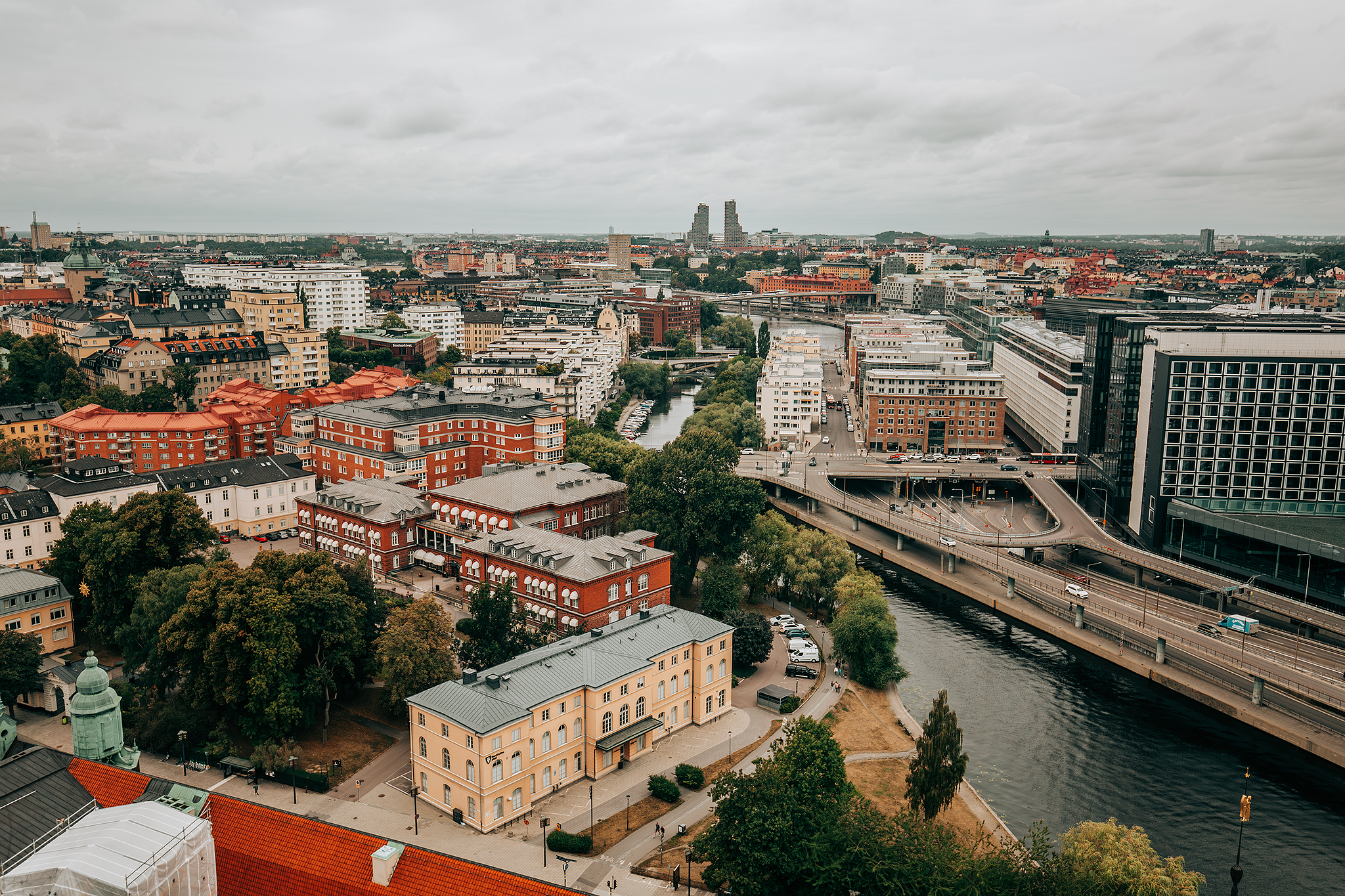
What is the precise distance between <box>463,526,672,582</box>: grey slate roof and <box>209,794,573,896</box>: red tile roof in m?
25.3

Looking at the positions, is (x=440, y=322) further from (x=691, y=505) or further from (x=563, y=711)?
(x=563, y=711)

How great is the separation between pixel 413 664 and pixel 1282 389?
59453mm

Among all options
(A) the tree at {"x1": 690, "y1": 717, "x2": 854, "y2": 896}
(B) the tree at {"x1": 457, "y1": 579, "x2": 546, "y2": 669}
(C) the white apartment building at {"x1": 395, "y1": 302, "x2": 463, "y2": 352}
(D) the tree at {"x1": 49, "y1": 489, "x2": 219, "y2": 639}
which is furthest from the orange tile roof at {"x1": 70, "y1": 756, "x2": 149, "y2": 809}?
(C) the white apartment building at {"x1": 395, "y1": 302, "x2": 463, "y2": 352}

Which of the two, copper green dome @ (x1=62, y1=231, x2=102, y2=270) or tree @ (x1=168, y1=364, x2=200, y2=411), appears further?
copper green dome @ (x1=62, y1=231, x2=102, y2=270)

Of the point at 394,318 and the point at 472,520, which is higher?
the point at 394,318

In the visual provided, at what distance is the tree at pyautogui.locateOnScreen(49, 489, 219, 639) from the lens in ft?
170

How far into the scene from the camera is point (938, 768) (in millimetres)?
38000

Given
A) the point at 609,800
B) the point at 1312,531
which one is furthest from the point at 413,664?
the point at 1312,531

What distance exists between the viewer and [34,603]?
50375mm

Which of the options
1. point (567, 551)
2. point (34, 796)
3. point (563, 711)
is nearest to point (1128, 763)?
point (563, 711)

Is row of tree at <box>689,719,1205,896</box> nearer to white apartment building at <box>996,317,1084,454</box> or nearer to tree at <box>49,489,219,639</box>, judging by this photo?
tree at <box>49,489,219,639</box>

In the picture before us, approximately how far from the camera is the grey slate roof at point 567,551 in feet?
171

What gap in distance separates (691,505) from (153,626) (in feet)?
101

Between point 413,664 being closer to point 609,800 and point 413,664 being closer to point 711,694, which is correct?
point 609,800
